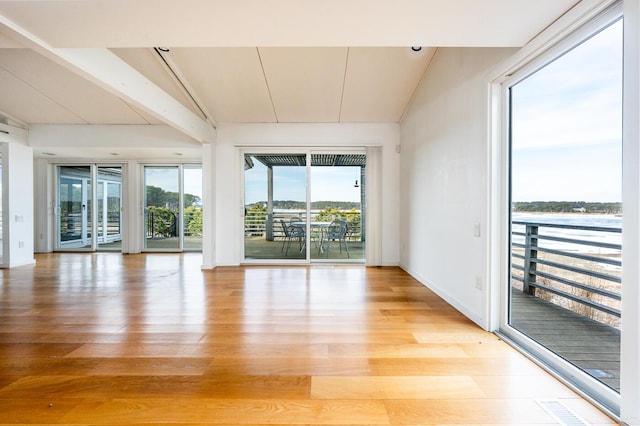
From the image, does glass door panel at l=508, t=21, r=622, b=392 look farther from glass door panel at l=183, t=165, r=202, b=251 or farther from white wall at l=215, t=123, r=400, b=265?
glass door panel at l=183, t=165, r=202, b=251

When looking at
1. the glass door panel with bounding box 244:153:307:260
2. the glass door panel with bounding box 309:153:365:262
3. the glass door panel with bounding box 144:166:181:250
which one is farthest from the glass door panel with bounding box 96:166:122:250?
the glass door panel with bounding box 309:153:365:262

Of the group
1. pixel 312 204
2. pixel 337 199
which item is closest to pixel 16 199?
pixel 312 204

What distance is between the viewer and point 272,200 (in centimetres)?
558

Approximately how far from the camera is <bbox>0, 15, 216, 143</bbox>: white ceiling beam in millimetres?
2105

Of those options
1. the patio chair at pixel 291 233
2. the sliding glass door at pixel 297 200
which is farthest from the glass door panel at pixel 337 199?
the patio chair at pixel 291 233

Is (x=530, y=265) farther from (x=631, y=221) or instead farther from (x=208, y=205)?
(x=208, y=205)

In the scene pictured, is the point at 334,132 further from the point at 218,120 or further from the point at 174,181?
the point at 174,181

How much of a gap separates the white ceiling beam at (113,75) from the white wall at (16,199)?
356 cm

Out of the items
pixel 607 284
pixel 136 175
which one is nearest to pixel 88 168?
pixel 136 175

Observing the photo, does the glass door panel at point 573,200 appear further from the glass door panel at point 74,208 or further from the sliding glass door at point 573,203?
the glass door panel at point 74,208

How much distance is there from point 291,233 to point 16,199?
487cm

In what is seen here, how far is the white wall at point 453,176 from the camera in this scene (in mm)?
2621

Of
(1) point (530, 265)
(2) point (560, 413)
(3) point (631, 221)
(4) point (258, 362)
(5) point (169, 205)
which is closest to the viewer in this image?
(3) point (631, 221)

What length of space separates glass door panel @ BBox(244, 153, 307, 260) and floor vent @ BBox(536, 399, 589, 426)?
14.1 feet
